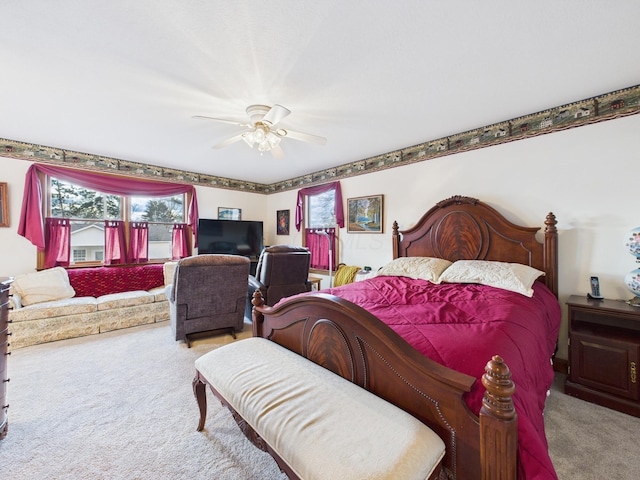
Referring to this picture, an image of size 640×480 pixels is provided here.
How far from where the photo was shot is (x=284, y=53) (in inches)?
72.5

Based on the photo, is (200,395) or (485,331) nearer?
(485,331)

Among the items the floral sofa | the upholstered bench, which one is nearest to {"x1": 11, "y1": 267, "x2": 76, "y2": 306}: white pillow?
the floral sofa

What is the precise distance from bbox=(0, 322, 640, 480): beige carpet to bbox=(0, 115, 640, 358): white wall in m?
1.17

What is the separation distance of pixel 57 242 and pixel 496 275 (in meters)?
5.82

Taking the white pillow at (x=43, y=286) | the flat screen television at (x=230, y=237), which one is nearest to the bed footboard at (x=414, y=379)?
the white pillow at (x=43, y=286)

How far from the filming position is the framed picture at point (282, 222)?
6043mm

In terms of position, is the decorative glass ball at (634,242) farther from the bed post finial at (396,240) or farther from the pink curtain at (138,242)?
the pink curtain at (138,242)

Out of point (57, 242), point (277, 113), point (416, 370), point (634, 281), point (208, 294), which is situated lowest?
point (208, 294)

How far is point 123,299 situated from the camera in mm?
3701

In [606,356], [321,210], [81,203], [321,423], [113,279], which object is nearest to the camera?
[321,423]

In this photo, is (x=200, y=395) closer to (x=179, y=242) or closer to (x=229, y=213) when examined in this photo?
(x=179, y=242)

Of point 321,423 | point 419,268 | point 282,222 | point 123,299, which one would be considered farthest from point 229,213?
point 321,423

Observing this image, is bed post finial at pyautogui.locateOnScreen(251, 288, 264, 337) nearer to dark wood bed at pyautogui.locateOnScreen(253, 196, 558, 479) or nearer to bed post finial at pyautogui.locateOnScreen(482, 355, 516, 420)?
dark wood bed at pyautogui.locateOnScreen(253, 196, 558, 479)

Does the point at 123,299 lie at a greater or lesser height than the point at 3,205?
lesser
